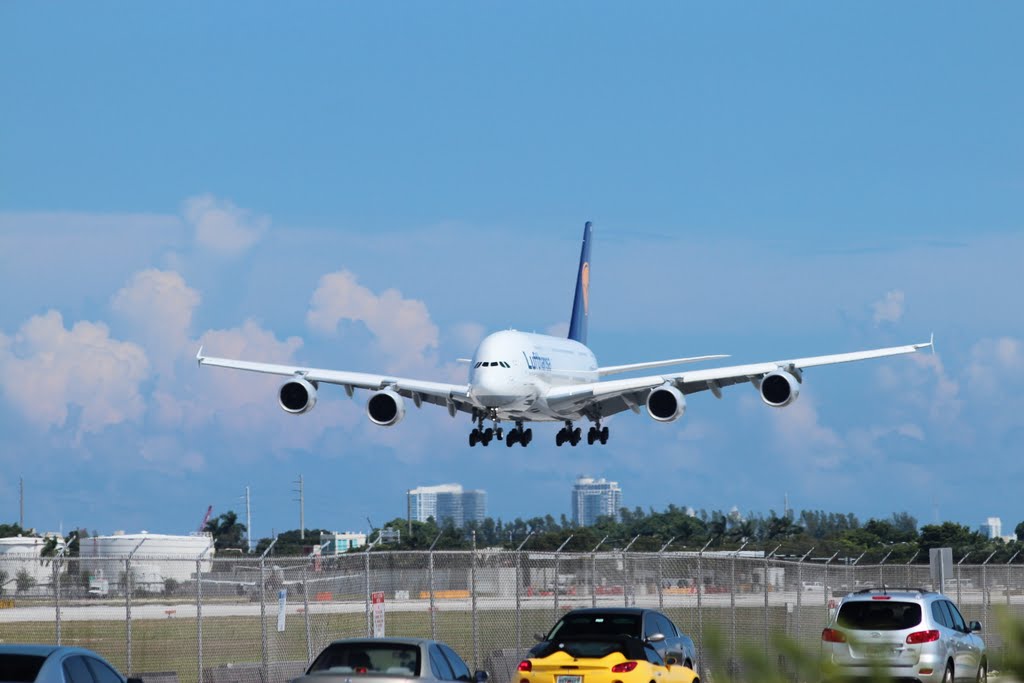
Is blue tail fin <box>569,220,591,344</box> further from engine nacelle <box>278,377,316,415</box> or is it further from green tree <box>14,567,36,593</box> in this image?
green tree <box>14,567,36,593</box>

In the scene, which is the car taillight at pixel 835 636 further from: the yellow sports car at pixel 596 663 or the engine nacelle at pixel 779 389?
the engine nacelle at pixel 779 389

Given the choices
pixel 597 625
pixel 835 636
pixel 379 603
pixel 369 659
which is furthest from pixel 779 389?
pixel 835 636

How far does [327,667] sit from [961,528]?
80007 mm

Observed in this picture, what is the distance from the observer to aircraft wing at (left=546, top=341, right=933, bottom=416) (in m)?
46.4

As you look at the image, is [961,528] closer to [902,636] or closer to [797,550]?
[797,550]

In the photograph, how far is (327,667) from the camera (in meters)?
13.9

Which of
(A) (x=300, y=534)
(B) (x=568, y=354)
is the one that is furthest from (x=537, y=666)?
(A) (x=300, y=534)

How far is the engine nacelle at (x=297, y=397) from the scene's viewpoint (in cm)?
4652

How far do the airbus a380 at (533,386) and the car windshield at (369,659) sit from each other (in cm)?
3198

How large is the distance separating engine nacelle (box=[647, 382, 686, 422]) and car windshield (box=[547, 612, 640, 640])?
29.4 meters

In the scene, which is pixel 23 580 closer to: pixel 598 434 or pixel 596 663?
pixel 596 663

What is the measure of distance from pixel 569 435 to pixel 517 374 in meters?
9.61

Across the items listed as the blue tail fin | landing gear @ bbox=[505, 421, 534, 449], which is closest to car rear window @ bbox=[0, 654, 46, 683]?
landing gear @ bbox=[505, 421, 534, 449]

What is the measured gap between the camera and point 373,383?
161 ft
